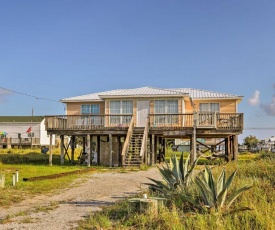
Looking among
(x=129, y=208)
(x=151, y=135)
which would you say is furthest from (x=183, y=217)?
(x=151, y=135)

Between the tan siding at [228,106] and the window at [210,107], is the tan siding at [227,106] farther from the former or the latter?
the window at [210,107]

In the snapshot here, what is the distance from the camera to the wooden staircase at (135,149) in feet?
69.4

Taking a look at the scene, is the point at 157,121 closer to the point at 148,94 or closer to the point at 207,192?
the point at 148,94

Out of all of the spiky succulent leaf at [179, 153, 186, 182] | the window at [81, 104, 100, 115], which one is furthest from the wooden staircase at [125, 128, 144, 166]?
the spiky succulent leaf at [179, 153, 186, 182]

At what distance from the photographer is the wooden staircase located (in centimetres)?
2116

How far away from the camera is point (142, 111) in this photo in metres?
25.9

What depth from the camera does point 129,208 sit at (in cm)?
739

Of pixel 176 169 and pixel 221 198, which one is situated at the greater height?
pixel 176 169

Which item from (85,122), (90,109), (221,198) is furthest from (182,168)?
(90,109)

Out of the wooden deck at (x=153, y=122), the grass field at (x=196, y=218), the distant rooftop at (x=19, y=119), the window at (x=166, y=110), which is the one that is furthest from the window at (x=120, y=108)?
the distant rooftop at (x=19, y=119)

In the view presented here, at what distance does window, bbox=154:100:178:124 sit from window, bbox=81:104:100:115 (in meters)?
5.01

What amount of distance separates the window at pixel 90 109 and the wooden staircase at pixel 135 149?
5.31 m

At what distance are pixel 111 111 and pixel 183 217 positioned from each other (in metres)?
20.0

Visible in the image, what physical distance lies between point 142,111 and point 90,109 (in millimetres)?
4586
